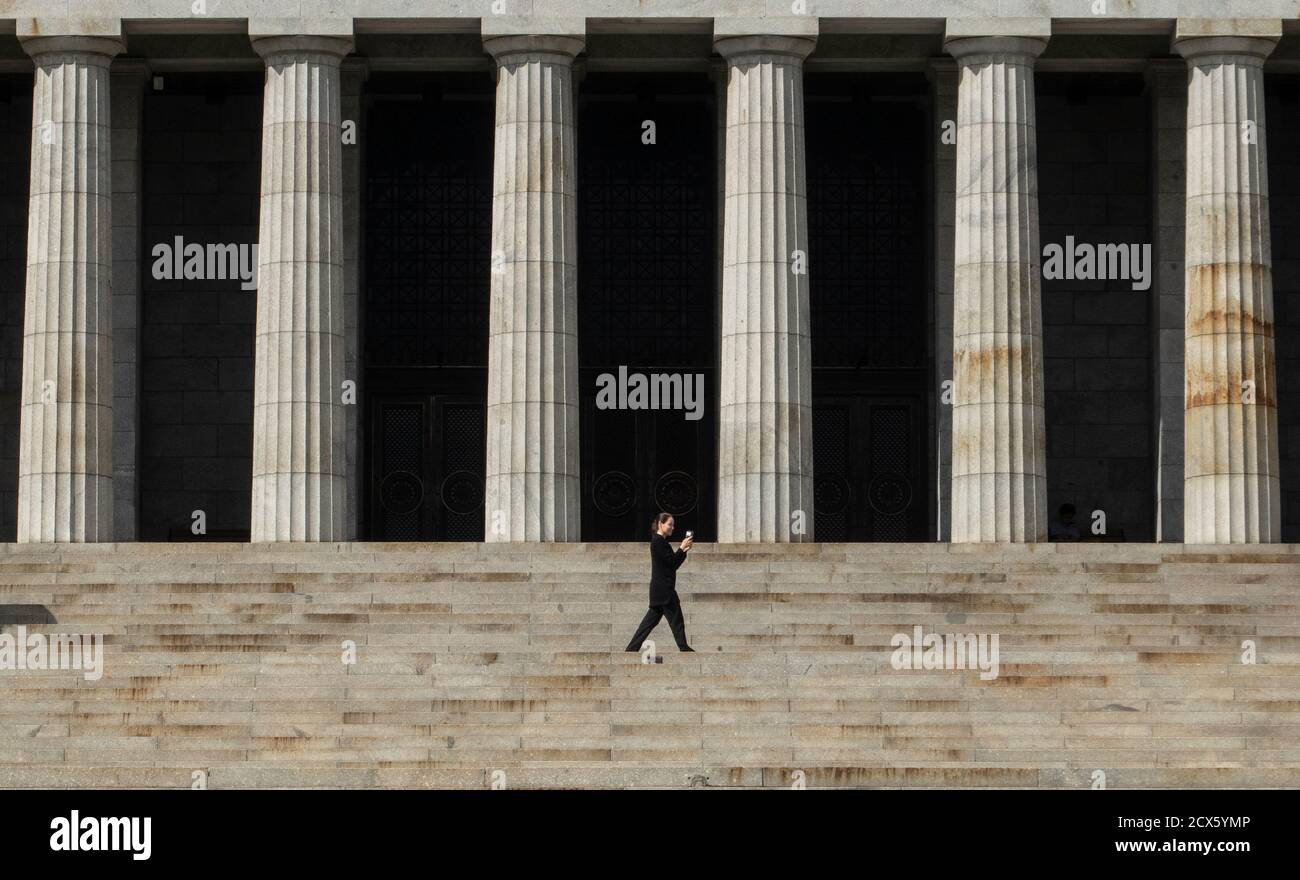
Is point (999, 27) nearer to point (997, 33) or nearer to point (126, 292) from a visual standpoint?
point (997, 33)

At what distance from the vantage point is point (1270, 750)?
1741 inches

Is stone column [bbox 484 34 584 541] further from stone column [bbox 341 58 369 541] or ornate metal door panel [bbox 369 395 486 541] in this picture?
ornate metal door panel [bbox 369 395 486 541]

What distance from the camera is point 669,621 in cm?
4703

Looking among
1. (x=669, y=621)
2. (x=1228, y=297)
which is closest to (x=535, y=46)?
(x=1228, y=297)

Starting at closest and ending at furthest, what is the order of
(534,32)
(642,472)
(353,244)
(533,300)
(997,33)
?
(533,300) < (534,32) < (997,33) < (353,244) < (642,472)

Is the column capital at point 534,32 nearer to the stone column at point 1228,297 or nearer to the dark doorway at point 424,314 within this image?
the dark doorway at point 424,314

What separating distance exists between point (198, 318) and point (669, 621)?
2248 centimetres

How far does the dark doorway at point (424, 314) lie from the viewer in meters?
65.5

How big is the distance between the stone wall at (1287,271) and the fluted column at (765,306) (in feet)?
43.3

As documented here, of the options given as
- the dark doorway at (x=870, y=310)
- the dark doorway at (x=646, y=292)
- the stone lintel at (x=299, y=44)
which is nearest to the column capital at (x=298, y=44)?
the stone lintel at (x=299, y=44)

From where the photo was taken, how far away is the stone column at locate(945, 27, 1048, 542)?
57.8 meters
